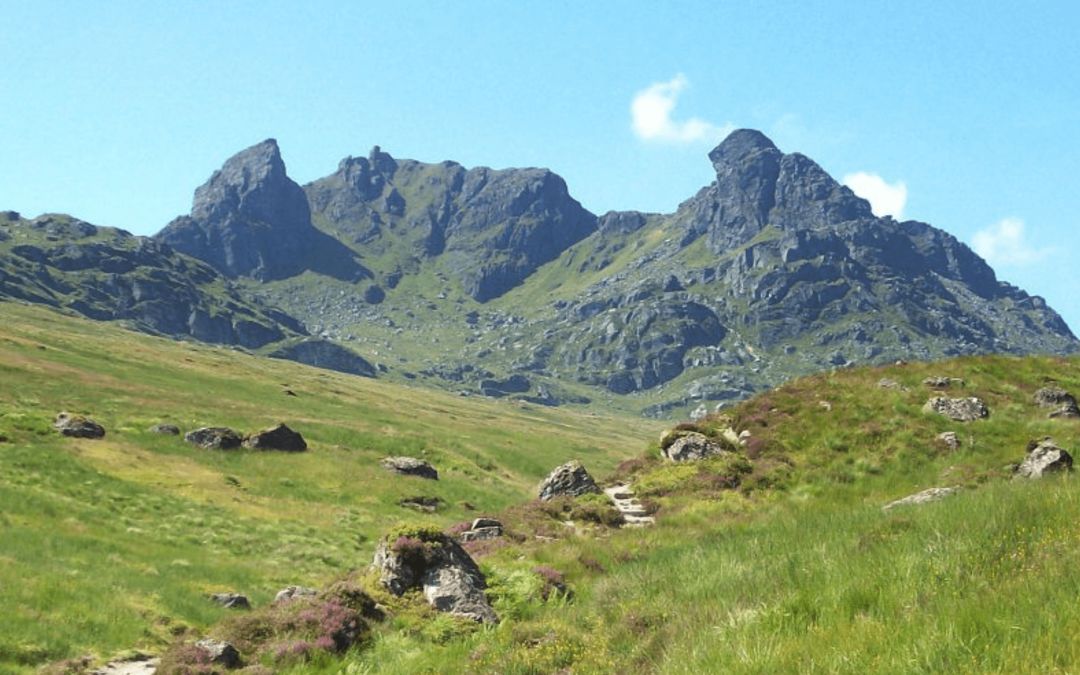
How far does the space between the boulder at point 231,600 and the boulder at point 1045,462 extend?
2789cm

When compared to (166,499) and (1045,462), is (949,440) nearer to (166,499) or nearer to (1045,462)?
(1045,462)

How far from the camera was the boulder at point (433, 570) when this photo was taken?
54.6 feet

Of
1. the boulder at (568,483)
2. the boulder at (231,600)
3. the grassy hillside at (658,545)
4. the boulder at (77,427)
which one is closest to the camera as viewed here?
the grassy hillside at (658,545)

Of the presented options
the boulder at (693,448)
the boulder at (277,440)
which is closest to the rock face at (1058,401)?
the boulder at (693,448)

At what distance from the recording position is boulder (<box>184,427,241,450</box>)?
63562 millimetres

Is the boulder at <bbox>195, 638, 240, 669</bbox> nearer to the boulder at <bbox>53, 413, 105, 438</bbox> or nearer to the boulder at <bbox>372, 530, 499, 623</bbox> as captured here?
the boulder at <bbox>372, 530, 499, 623</bbox>

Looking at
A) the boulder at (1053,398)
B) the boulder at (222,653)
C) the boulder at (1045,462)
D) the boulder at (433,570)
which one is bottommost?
the boulder at (222,653)

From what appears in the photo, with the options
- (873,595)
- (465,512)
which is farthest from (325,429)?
(873,595)

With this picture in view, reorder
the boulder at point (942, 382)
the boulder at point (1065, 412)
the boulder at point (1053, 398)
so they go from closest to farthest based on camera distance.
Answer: the boulder at point (1065, 412), the boulder at point (1053, 398), the boulder at point (942, 382)

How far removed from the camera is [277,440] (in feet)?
222

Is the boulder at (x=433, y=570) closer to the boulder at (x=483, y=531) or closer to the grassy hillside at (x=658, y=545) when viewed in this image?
the grassy hillside at (x=658, y=545)

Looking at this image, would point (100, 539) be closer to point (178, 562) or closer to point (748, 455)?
point (178, 562)

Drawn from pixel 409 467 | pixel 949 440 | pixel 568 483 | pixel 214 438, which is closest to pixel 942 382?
pixel 949 440

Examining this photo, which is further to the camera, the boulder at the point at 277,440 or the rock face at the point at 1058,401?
the boulder at the point at 277,440
